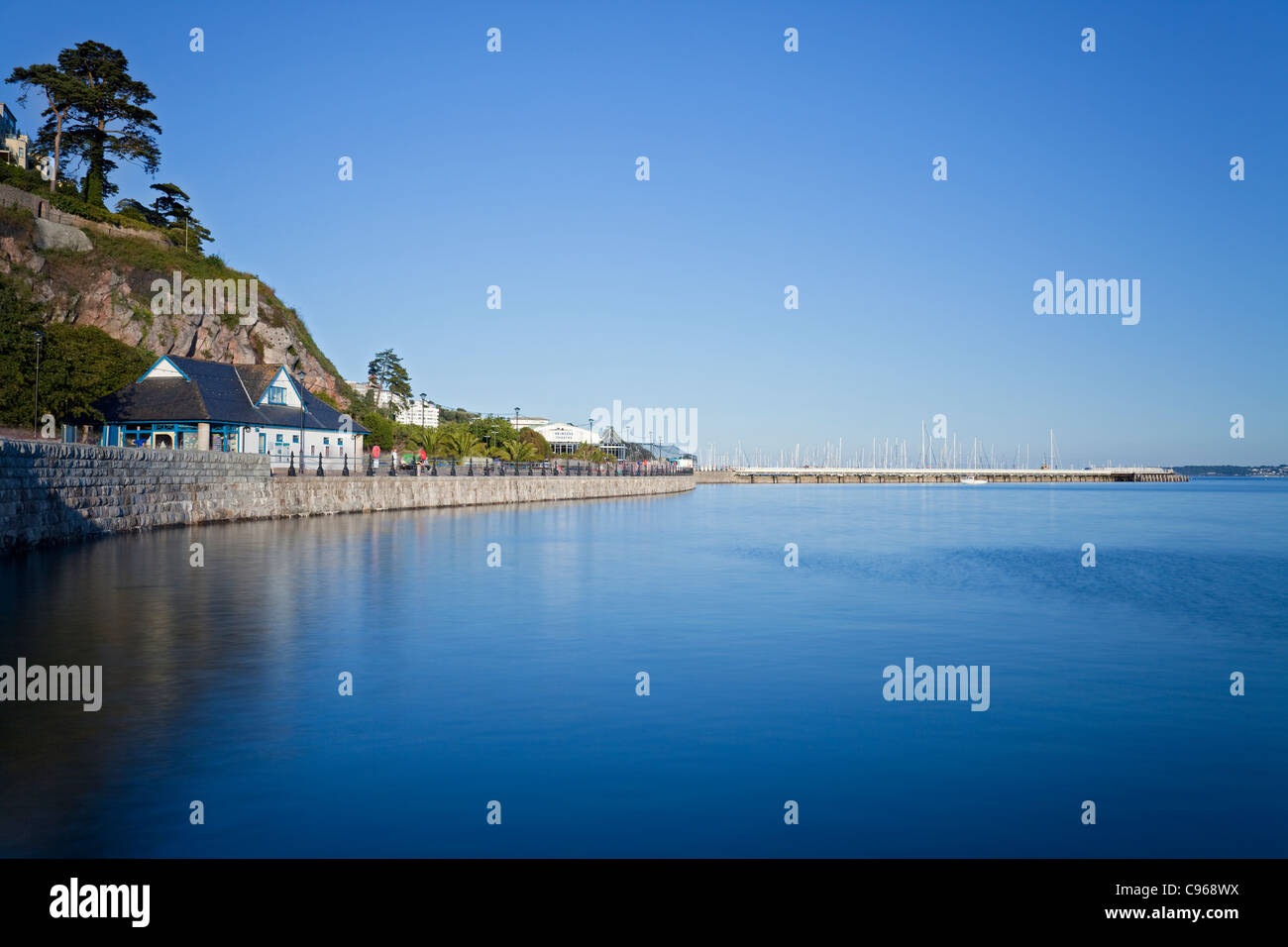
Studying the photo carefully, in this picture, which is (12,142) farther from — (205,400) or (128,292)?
(205,400)

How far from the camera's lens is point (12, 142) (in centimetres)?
9819

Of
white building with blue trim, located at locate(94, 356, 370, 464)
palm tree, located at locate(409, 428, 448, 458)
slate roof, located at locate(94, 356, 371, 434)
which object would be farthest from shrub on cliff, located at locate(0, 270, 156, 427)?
palm tree, located at locate(409, 428, 448, 458)

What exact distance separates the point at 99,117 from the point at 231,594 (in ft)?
285

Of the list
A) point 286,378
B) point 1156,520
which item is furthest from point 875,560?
point 286,378

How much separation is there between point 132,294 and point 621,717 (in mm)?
79014

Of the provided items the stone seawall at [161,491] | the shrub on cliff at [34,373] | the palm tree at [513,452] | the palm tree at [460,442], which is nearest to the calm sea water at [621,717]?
the stone seawall at [161,491]

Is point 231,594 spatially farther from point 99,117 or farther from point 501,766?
point 99,117

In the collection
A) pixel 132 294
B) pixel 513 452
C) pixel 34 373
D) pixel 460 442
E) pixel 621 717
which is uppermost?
pixel 132 294

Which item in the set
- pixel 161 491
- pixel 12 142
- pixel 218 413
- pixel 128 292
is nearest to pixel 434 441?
pixel 218 413

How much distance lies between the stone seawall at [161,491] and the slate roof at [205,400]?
1364cm

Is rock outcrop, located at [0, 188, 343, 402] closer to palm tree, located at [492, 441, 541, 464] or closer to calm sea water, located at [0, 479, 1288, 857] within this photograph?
palm tree, located at [492, 441, 541, 464]

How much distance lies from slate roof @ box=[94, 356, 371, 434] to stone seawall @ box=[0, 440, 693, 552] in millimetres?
13643

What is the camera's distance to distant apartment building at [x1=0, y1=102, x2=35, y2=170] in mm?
91875
